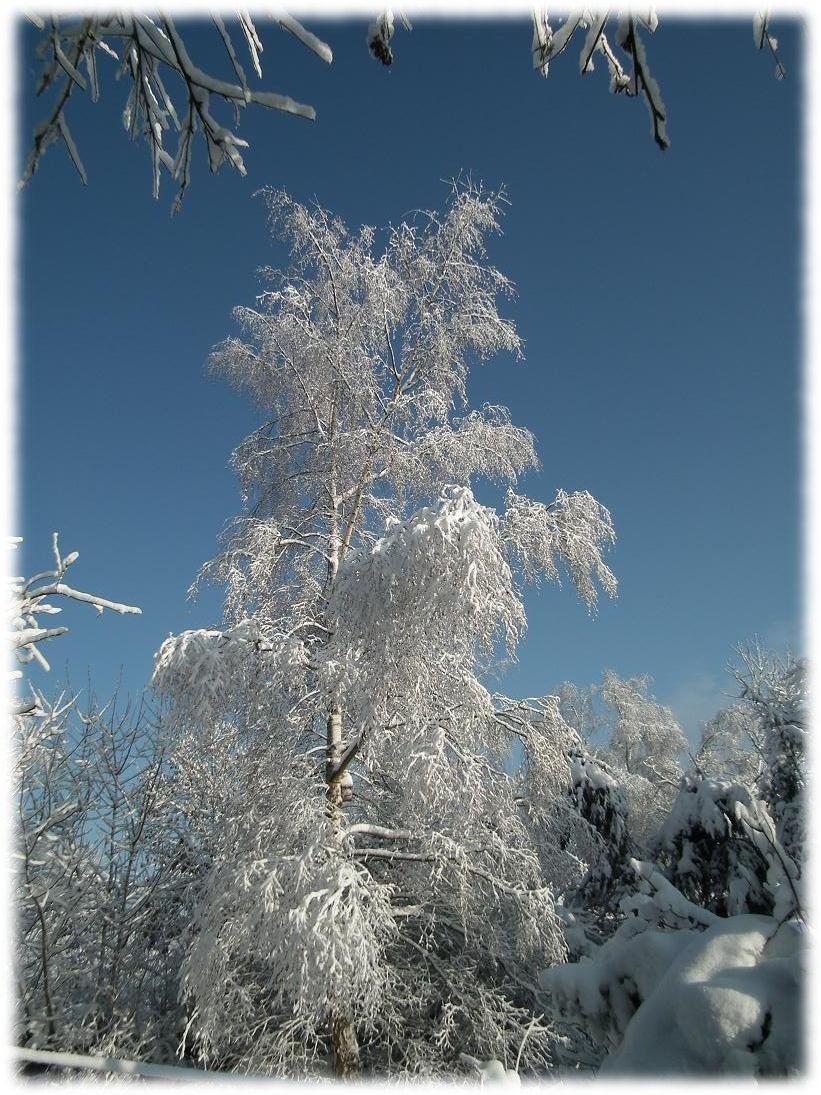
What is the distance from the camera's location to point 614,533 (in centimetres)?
685

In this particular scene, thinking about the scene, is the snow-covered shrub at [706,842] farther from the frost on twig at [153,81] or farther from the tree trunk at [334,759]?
the frost on twig at [153,81]

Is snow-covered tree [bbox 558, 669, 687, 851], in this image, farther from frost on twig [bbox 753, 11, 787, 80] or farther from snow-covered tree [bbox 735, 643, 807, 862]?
frost on twig [bbox 753, 11, 787, 80]

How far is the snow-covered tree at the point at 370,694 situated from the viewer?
5293 mm

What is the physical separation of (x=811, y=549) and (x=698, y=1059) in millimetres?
2631

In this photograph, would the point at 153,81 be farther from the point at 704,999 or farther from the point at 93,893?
the point at 93,893

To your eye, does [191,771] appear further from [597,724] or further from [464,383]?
[597,724]

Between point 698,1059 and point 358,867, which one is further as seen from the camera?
point 358,867

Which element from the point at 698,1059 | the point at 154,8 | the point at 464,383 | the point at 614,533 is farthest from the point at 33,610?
the point at 464,383

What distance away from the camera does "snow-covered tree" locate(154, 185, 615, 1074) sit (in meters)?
5.29

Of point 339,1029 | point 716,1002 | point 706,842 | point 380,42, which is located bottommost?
point 339,1029

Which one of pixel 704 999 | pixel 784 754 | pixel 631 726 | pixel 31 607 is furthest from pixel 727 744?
pixel 31 607

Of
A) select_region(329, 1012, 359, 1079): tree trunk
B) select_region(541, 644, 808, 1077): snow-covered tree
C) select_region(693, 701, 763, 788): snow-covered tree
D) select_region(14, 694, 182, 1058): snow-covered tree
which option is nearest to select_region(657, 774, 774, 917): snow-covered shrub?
select_region(541, 644, 808, 1077): snow-covered tree

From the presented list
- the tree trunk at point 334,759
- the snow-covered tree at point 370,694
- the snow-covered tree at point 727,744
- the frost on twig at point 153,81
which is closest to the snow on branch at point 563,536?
the snow-covered tree at point 370,694

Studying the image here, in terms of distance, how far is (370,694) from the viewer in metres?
5.59
